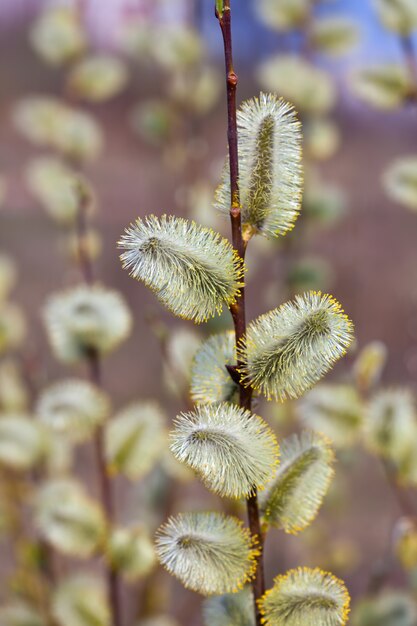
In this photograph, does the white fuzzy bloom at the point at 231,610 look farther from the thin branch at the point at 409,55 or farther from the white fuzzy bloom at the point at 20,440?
the thin branch at the point at 409,55

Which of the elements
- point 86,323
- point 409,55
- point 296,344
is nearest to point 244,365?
point 296,344

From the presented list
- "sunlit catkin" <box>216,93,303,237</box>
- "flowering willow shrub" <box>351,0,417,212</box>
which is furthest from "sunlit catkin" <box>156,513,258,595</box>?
"flowering willow shrub" <box>351,0,417,212</box>

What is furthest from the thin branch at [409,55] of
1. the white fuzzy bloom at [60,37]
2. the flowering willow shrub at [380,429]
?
the white fuzzy bloom at [60,37]

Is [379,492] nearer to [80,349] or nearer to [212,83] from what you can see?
[212,83]

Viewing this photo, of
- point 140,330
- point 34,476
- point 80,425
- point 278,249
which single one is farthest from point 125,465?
point 140,330

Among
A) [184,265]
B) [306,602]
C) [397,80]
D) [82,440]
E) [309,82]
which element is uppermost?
[309,82]

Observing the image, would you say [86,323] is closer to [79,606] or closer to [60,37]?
[79,606]

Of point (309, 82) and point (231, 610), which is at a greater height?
point (309, 82)
